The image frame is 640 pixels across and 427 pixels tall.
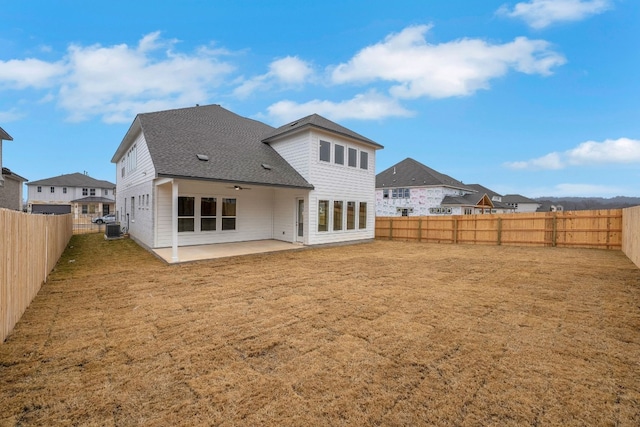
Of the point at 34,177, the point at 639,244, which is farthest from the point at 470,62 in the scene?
the point at 34,177

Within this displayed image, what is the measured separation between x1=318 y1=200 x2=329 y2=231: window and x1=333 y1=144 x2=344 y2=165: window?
6.85ft

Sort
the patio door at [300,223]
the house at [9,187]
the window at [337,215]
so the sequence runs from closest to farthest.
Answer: the patio door at [300,223] < the window at [337,215] < the house at [9,187]

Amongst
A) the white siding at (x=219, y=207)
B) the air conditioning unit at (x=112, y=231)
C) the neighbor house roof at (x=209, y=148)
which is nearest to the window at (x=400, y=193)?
the neighbor house roof at (x=209, y=148)

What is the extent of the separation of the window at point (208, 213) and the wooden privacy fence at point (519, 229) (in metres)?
10.2

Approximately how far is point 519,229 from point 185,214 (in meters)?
16.4

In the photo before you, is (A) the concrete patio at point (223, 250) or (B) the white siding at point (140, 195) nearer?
(A) the concrete patio at point (223, 250)

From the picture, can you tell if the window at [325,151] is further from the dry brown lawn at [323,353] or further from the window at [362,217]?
the dry brown lawn at [323,353]

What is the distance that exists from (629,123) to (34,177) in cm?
7036

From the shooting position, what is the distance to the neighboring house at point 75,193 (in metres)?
40.4

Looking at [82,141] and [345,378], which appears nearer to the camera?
[345,378]

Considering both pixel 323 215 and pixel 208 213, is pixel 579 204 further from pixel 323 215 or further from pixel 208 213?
pixel 208 213

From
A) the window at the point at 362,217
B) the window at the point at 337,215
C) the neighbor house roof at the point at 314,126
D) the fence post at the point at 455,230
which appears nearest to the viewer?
the neighbor house roof at the point at 314,126

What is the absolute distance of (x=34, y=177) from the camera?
148 ft

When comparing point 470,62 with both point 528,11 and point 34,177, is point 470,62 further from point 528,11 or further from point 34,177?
point 34,177
